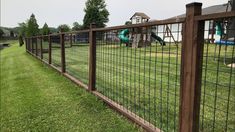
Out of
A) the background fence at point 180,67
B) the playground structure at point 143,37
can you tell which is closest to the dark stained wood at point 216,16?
the background fence at point 180,67

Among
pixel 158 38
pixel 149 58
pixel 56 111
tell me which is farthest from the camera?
pixel 56 111

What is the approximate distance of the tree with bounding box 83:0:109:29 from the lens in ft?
220

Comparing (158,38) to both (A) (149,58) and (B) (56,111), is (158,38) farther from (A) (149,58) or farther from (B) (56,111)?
(B) (56,111)

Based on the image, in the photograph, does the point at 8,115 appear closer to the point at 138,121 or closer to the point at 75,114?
the point at 75,114

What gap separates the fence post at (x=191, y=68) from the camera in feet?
7.43

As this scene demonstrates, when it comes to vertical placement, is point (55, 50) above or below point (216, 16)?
below

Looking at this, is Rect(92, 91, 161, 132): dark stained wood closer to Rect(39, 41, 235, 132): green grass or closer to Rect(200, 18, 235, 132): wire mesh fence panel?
Rect(39, 41, 235, 132): green grass

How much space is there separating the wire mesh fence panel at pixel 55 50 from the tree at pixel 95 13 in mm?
55196

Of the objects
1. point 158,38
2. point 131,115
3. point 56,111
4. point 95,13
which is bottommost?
point 56,111

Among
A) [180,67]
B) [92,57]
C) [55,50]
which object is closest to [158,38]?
[180,67]

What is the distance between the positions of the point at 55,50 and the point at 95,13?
60350 mm

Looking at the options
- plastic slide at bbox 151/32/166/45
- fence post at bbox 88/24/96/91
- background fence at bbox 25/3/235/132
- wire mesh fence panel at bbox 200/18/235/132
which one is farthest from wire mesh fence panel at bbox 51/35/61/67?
plastic slide at bbox 151/32/166/45

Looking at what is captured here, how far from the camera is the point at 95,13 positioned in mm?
68250

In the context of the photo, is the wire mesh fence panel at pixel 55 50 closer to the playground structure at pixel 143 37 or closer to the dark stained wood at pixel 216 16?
the playground structure at pixel 143 37
